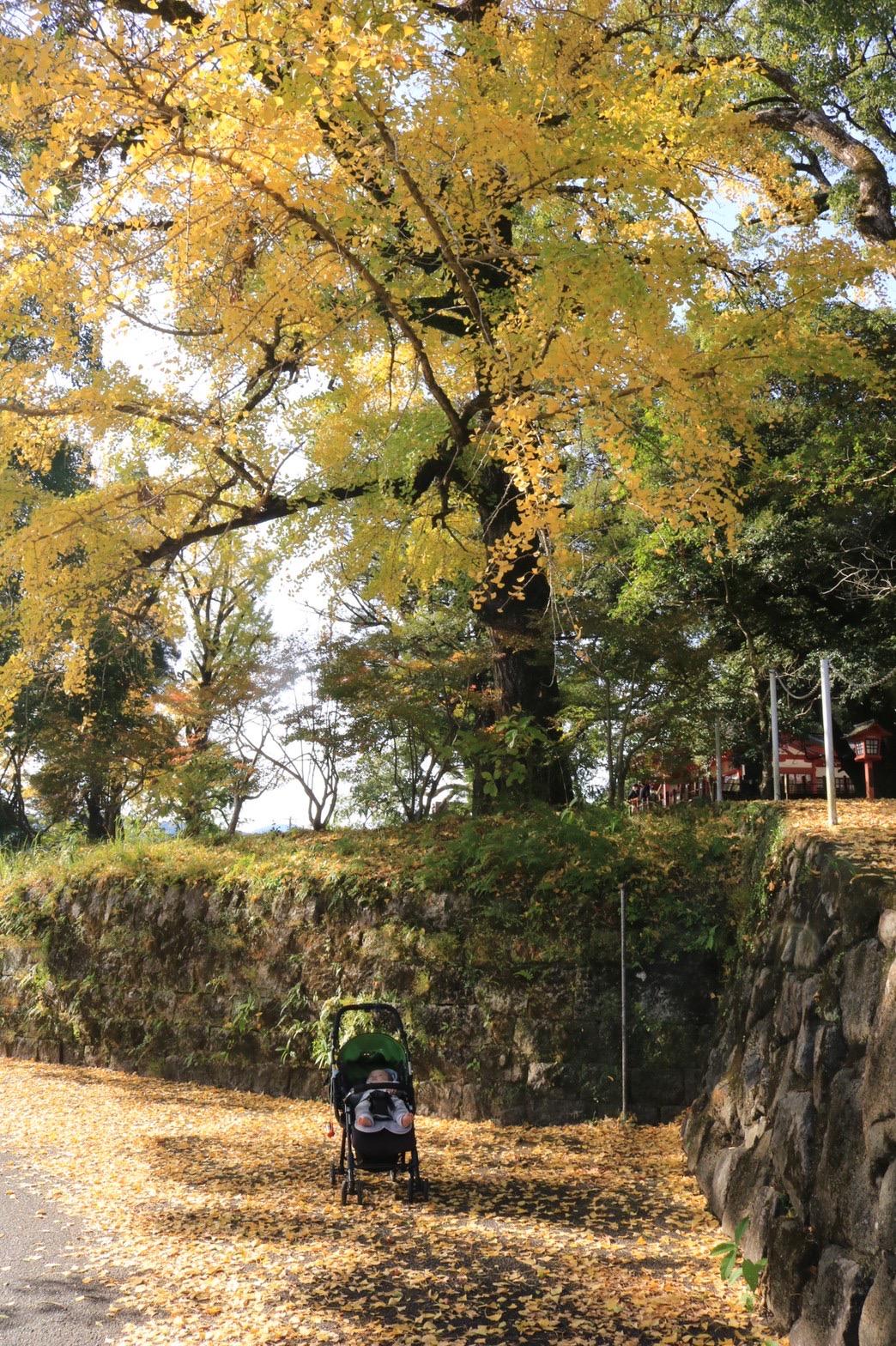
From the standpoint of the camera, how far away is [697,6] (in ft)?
37.9

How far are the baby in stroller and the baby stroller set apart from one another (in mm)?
22

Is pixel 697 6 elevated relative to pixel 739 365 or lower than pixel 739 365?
elevated

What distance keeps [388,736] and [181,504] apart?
4.16 metres

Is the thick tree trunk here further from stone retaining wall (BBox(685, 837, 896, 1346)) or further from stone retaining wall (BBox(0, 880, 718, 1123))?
stone retaining wall (BBox(685, 837, 896, 1346))

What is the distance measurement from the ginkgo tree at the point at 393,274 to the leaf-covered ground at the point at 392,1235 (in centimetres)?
319

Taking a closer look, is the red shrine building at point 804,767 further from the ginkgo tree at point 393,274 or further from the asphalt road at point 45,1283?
the asphalt road at point 45,1283

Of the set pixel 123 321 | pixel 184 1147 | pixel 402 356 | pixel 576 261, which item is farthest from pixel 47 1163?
pixel 402 356

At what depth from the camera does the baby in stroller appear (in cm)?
557

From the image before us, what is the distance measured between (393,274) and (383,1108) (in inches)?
Answer: 238

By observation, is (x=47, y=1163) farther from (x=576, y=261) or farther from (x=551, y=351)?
(x=576, y=261)

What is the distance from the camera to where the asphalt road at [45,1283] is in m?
4.00

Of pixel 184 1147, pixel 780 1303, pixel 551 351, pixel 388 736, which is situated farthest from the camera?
pixel 388 736

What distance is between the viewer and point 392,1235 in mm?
5094

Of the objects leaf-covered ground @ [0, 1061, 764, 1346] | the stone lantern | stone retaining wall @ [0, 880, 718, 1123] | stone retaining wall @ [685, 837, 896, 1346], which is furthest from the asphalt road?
the stone lantern
